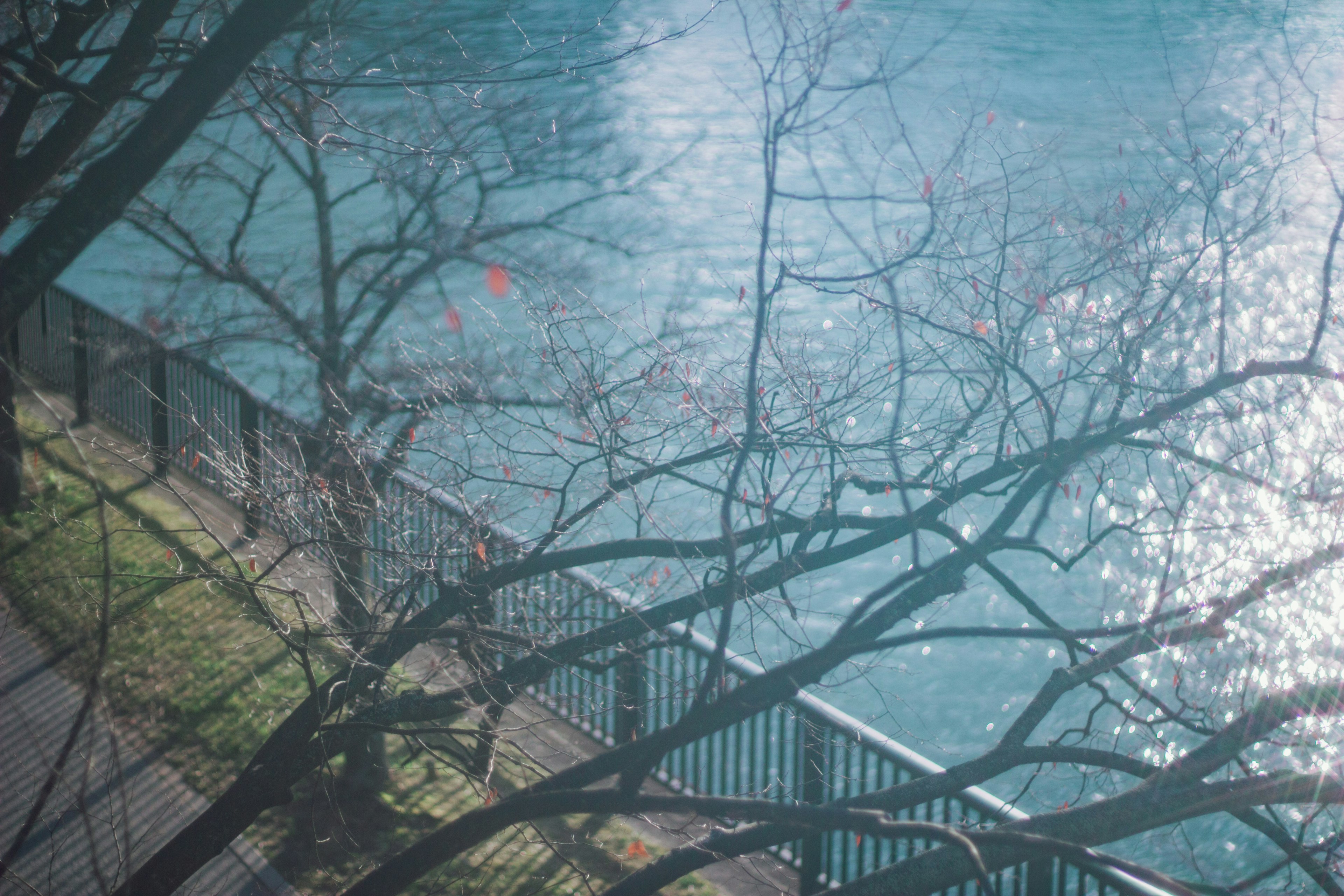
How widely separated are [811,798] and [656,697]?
60.1 inches

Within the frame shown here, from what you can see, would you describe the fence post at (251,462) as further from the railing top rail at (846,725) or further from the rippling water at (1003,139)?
the rippling water at (1003,139)

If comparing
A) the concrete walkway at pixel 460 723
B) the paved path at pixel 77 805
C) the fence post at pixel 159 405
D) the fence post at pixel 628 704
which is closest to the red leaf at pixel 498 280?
the concrete walkway at pixel 460 723

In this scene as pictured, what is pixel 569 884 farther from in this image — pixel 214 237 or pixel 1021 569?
pixel 1021 569

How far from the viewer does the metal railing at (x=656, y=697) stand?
5.51 m

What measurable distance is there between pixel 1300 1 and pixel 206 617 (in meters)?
13.4

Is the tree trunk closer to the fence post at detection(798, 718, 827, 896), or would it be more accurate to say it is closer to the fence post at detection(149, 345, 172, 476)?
the fence post at detection(149, 345, 172, 476)

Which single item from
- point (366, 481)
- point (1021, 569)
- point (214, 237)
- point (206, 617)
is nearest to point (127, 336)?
point (214, 237)

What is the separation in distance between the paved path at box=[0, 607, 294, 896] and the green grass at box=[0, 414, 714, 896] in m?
0.23

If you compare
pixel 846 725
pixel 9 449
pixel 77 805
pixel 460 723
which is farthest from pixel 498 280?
pixel 77 805

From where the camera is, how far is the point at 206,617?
9438mm

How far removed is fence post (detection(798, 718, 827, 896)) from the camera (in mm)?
6305

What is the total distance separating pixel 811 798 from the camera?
21.2 feet

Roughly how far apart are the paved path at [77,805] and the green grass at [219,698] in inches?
8.9

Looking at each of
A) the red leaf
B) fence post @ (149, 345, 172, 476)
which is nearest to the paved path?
fence post @ (149, 345, 172, 476)
